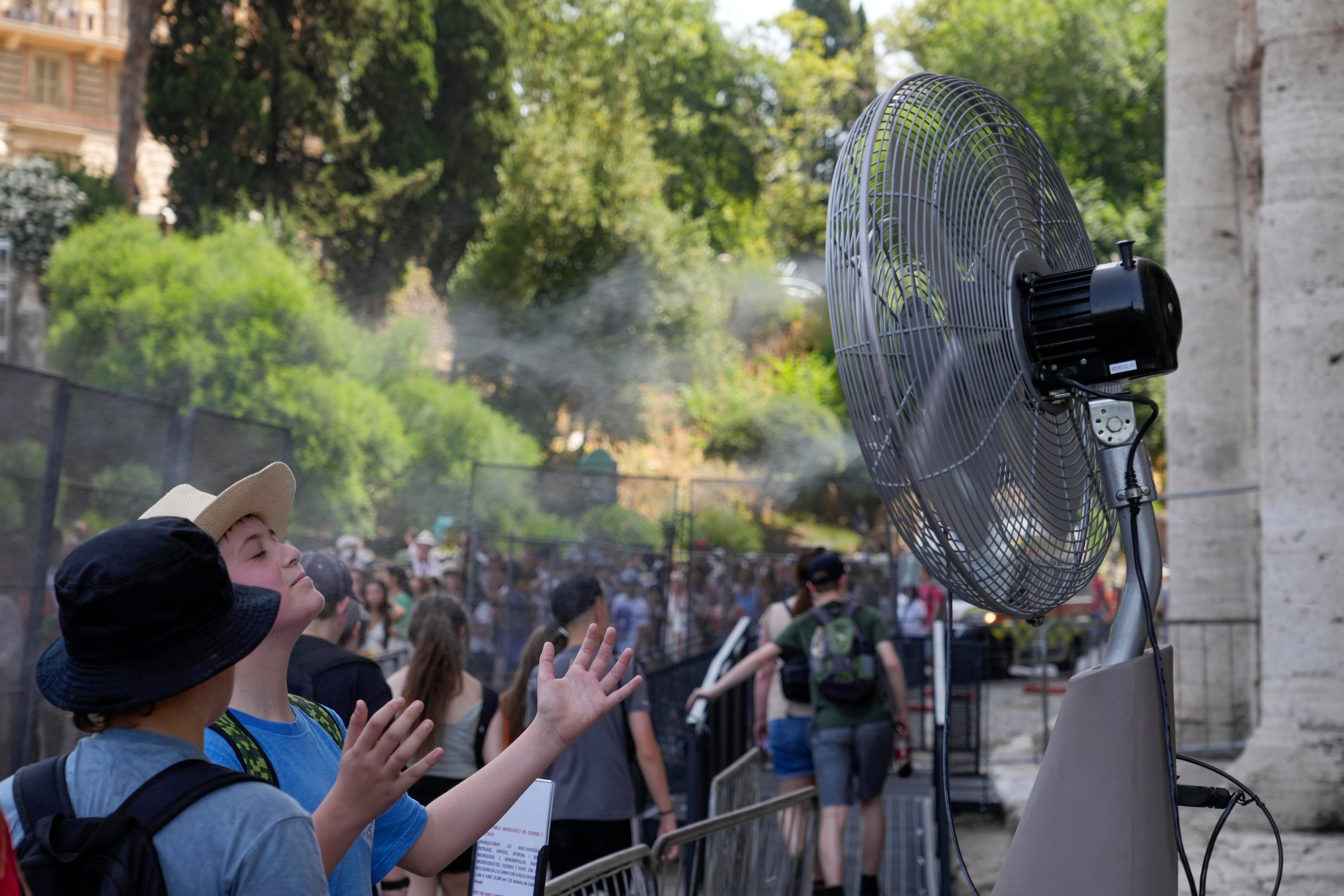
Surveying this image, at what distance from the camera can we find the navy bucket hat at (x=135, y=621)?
1.42 metres

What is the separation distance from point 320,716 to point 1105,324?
155cm

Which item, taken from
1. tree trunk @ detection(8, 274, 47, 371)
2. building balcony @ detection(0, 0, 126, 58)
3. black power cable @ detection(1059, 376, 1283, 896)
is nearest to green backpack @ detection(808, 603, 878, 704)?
black power cable @ detection(1059, 376, 1283, 896)

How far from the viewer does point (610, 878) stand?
318cm

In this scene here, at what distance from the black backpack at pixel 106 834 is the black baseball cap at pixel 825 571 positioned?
4342mm

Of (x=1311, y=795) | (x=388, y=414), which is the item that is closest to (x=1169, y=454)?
(x=1311, y=795)

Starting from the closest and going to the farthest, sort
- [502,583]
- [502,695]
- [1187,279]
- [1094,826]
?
[1094,826] < [502,695] < [1187,279] < [502,583]

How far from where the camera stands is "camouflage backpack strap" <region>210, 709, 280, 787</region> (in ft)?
6.03

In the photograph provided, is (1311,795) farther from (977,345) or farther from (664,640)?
(664,640)

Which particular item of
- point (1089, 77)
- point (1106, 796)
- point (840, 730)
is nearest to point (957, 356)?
point (1106, 796)

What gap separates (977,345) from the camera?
2.04 meters

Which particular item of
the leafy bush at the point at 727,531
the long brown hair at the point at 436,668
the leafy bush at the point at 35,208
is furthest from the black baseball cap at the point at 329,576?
the leafy bush at the point at 35,208

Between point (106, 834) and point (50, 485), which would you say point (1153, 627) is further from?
point (50, 485)

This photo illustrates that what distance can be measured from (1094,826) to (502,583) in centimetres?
1112

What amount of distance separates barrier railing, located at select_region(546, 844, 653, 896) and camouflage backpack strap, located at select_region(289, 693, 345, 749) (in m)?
0.74
